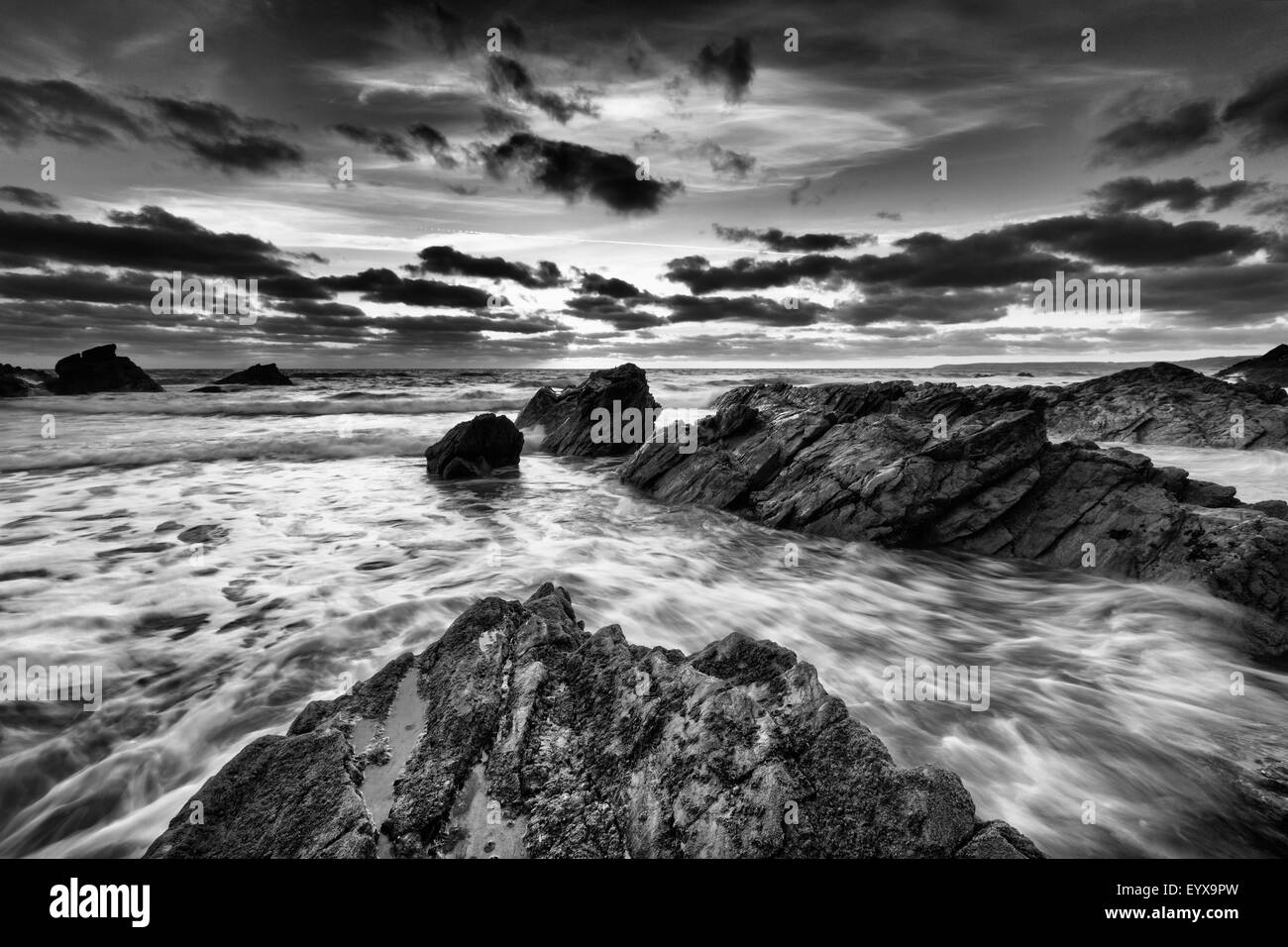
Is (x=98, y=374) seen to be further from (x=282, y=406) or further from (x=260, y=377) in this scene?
(x=282, y=406)

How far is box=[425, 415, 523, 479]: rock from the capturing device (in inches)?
835

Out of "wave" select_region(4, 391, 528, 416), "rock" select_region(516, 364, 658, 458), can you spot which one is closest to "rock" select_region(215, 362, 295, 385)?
"wave" select_region(4, 391, 528, 416)

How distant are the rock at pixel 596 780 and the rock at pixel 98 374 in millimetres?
72551

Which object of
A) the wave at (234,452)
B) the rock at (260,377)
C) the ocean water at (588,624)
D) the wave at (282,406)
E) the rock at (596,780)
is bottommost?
the ocean water at (588,624)

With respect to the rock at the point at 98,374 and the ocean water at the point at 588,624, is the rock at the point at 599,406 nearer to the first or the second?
the ocean water at the point at 588,624

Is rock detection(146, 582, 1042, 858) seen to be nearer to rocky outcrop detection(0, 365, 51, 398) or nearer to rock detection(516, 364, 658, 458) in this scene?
rock detection(516, 364, 658, 458)

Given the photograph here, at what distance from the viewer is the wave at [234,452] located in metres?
21.6

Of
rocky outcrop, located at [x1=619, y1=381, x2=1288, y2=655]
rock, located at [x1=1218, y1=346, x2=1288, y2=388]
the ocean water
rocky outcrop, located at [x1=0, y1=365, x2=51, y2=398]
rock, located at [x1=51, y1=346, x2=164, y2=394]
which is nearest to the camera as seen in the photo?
the ocean water

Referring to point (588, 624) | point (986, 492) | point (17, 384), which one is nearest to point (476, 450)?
point (588, 624)

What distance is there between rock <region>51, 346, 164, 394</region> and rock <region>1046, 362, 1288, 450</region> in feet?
261

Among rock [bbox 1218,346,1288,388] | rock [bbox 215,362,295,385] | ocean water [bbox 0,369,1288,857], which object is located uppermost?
rock [bbox 215,362,295,385]

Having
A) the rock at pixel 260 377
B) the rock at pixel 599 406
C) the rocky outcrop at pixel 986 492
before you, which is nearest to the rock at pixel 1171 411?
the rocky outcrop at pixel 986 492

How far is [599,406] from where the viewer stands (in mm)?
27328

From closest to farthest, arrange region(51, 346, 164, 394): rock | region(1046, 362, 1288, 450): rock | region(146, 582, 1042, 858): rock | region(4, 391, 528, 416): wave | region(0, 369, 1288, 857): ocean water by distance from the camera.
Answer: region(146, 582, 1042, 858): rock < region(0, 369, 1288, 857): ocean water < region(1046, 362, 1288, 450): rock < region(4, 391, 528, 416): wave < region(51, 346, 164, 394): rock
